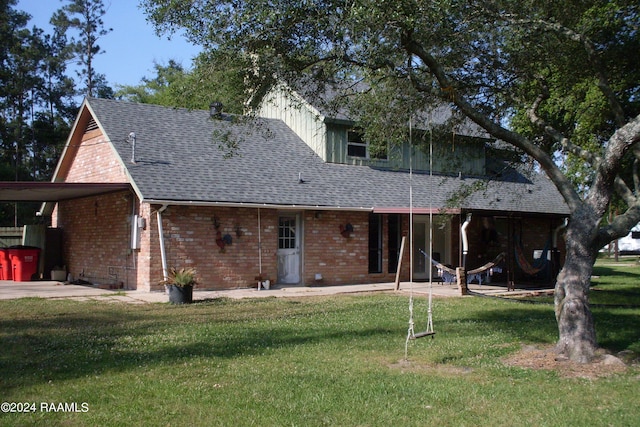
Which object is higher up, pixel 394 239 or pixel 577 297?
pixel 394 239

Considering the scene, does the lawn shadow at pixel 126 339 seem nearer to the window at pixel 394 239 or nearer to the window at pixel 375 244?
the window at pixel 375 244

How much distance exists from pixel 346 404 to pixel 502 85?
8.19 m

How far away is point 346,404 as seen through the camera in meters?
5.96

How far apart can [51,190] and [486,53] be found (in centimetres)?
1188

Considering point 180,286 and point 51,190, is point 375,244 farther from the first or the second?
point 51,190

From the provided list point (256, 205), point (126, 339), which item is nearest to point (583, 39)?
point (126, 339)

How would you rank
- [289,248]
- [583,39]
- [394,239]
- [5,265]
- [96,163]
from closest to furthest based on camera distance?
[583,39], [289,248], [96,163], [394,239], [5,265]

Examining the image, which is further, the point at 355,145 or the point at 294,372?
the point at 355,145

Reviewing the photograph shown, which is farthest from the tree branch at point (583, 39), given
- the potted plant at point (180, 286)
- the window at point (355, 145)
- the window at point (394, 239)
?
the window at point (355, 145)

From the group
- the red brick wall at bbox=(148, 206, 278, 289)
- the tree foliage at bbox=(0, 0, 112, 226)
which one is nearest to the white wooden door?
the red brick wall at bbox=(148, 206, 278, 289)

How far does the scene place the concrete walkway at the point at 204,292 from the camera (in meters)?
15.0

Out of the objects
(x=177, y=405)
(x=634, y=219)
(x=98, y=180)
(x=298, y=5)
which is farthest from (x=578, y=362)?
(x=98, y=180)

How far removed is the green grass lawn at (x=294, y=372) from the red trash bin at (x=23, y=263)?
30.1ft

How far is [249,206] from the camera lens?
54.4 ft
